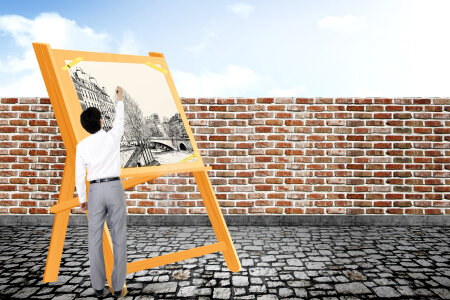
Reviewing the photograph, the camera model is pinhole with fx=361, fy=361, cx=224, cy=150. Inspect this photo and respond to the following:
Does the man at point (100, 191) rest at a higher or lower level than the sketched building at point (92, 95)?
lower

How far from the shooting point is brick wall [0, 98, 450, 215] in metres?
5.99

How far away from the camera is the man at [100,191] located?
117 inches

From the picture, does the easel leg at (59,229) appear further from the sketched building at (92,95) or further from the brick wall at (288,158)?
the brick wall at (288,158)

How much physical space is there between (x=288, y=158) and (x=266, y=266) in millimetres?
2451

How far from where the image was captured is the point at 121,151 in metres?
3.28

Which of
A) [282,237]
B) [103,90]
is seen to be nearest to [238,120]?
[282,237]

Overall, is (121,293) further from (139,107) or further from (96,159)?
(139,107)

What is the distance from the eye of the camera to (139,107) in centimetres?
355

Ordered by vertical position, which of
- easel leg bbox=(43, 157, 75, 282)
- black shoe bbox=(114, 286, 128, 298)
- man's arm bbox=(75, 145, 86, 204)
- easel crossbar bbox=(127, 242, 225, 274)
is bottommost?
black shoe bbox=(114, 286, 128, 298)

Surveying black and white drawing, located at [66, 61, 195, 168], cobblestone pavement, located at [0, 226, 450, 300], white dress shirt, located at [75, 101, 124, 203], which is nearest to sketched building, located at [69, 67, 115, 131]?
black and white drawing, located at [66, 61, 195, 168]

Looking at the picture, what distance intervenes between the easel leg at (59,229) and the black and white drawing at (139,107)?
1.92 ft

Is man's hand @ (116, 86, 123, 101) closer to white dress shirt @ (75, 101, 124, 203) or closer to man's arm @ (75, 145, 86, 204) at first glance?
white dress shirt @ (75, 101, 124, 203)

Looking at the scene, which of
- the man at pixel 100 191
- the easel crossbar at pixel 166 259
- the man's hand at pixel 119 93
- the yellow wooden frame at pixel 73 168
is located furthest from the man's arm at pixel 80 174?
the easel crossbar at pixel 166 259

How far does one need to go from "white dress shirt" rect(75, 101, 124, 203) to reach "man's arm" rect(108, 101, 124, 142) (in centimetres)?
3
